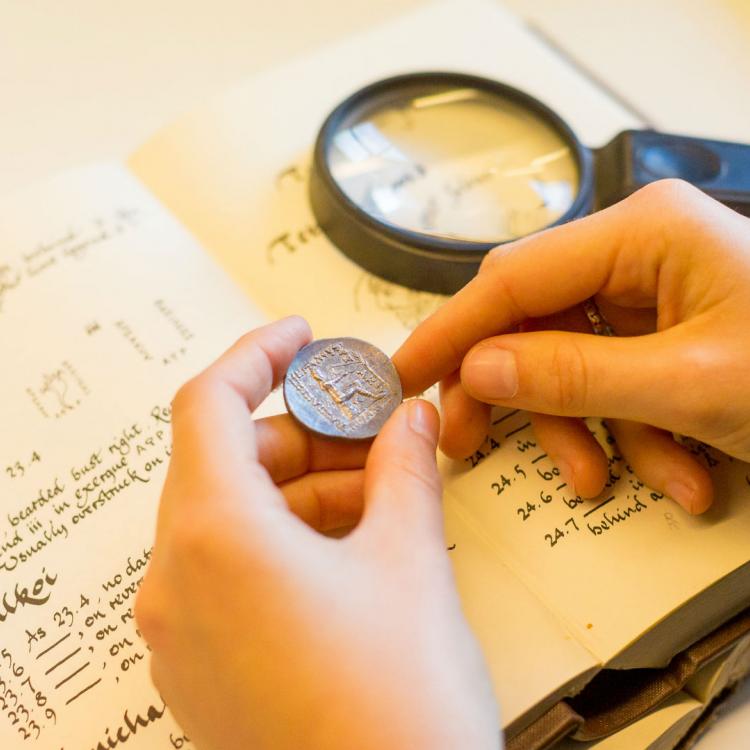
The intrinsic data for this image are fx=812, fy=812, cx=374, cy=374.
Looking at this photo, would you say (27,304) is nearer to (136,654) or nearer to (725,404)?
(136,654)

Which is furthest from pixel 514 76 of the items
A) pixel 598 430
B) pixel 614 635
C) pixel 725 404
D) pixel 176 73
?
pixel 614 635

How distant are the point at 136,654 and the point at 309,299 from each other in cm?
45

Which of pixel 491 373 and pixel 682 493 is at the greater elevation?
pixel 491 373

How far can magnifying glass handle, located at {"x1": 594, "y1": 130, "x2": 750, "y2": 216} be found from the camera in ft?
3.08

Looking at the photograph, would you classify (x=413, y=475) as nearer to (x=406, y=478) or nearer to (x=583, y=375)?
(x=406, y=478)

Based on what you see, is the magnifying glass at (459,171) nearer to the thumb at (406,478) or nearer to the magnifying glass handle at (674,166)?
the magnifying glass handle at (674,166)

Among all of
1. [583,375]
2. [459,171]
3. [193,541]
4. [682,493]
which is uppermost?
[459,171]

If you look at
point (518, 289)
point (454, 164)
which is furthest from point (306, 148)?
point (518, 289)

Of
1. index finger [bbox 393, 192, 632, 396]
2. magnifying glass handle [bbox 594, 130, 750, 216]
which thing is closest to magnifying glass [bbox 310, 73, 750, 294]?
magnifying glass handle [bbox 594, 130, 750, 216]

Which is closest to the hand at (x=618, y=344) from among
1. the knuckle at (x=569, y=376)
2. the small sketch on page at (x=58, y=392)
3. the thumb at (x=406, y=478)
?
the knuckle at (x=569, y=376)

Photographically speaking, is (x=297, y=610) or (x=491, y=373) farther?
(x=491, y=373)

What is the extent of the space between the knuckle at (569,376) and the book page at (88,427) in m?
0.38

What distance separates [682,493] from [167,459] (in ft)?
1.67

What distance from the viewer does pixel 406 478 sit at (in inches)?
24.5
